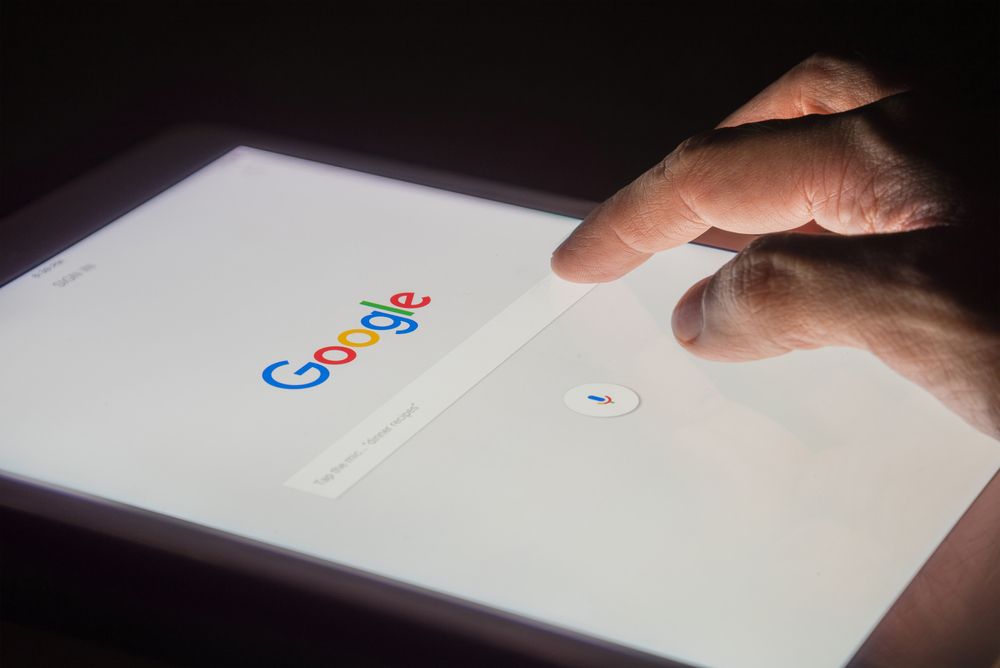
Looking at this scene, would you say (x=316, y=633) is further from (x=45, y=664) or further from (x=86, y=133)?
(x=86, y=133)

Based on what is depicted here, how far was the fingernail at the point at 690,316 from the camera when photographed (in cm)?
73

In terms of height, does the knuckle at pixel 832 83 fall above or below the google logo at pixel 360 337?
above

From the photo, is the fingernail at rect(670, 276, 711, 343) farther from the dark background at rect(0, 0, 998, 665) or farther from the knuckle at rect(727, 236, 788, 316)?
the dark background at rect(0, 0, 998, 665)

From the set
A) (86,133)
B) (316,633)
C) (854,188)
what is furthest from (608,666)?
(86,133)

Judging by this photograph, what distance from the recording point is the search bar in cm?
67

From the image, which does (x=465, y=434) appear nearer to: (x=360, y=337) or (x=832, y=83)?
(x=360, y=337)

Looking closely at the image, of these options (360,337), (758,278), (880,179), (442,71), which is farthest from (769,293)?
(442,71)

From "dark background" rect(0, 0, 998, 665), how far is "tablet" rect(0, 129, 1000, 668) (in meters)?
0.18

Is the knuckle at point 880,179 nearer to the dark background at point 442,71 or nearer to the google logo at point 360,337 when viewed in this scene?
the dark background at point 442,71

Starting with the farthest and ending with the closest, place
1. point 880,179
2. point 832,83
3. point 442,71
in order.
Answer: point 442,71
point 832,83
point 880,179

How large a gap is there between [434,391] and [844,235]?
0.85 feet

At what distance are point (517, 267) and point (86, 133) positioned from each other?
46cm

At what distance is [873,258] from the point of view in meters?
0.63

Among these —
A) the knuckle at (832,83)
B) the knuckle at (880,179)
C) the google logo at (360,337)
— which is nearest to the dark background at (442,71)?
the knuckle at (832,83)
